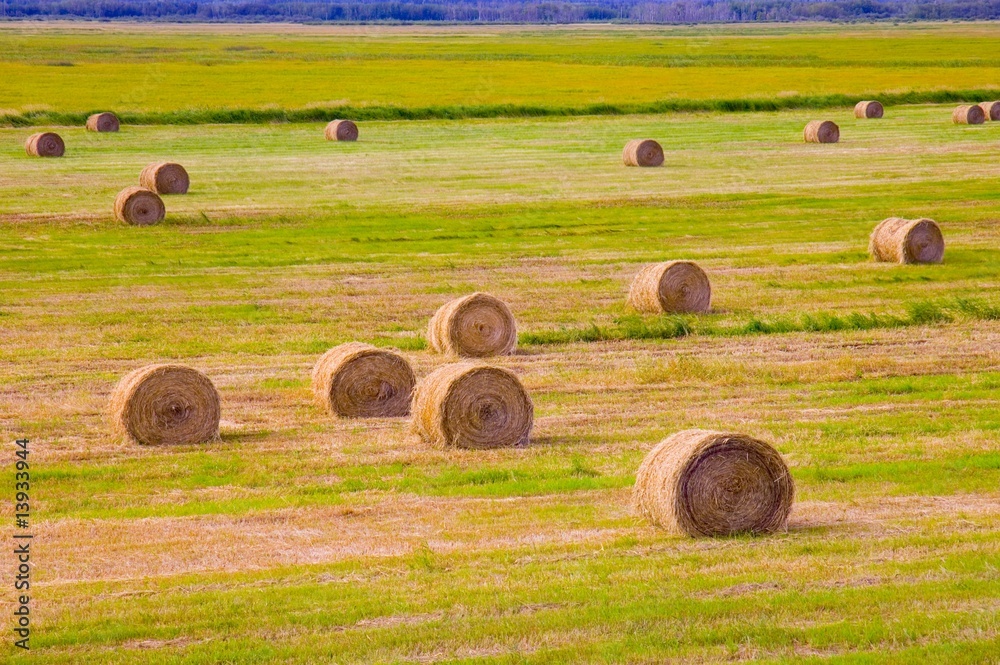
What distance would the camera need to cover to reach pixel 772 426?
16.0m

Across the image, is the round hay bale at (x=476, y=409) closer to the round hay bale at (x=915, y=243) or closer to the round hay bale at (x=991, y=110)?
the round hay bale at (x=915, y=243)

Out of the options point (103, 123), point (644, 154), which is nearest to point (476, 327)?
point (644, 154)

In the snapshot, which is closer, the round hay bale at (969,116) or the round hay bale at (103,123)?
the round hay bale at (103,123)

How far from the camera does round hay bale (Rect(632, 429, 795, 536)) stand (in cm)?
1190

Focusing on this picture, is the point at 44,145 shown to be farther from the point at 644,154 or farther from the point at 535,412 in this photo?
the point at 535,412

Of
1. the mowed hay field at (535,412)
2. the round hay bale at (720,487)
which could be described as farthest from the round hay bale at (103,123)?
the round hay bale at (720,487)

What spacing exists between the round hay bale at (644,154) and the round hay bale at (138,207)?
1565 centimetres

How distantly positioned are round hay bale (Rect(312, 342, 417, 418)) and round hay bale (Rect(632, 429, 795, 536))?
520cm

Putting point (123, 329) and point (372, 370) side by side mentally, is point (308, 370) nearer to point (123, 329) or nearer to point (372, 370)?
point (372, 370)

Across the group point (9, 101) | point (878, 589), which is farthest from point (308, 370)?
point (9, 101)

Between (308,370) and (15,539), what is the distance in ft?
24.3

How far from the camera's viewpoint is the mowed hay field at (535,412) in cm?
1018

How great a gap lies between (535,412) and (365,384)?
187cm

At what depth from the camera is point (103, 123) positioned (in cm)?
5484
